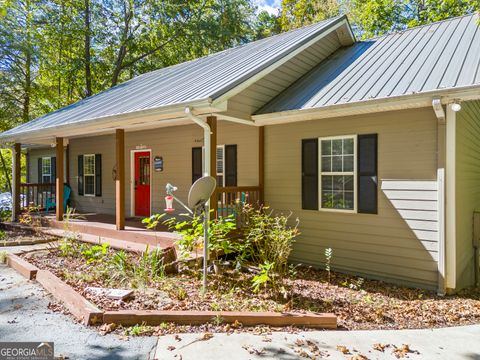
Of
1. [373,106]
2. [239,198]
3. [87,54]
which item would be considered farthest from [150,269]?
[87,54]

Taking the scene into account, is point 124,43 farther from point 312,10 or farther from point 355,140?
point 355,140

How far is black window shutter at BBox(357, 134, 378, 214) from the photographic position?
5785 millimetres

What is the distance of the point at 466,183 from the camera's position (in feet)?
20.1

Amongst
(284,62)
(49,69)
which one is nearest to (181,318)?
(284,62)

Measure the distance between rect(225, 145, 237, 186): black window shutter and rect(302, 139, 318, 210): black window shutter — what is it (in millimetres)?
1760

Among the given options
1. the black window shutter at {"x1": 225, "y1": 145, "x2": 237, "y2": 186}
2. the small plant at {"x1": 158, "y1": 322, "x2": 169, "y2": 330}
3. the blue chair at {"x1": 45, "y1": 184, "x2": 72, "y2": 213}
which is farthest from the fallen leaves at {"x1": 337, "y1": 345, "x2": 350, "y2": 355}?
the blue chair at {"x1": 45, "y1": 184, "x2": 72, "y2": 213}

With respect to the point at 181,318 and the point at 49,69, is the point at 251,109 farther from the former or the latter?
the point at 49,69

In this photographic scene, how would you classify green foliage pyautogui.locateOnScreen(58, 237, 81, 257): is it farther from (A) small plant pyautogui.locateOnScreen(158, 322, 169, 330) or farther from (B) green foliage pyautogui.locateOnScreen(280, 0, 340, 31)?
(B) green foliage pyautogui.locateOnScreen(280, 0, 340, 31)

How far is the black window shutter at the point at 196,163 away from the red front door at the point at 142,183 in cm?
186

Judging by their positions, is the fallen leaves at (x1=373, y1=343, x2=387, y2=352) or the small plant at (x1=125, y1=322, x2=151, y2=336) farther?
the small plant at (x1=125, y1=322, x2=151, y2=336)

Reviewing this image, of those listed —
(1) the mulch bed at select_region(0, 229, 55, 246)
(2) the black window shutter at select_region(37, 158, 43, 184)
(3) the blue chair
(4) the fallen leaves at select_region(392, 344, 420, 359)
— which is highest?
(2) the black window shutter at select_region(37, 158, 43, 184)

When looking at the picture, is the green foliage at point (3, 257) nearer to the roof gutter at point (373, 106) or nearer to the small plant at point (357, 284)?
the roof gutter at point (373, 106)

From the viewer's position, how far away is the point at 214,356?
10.1 ft

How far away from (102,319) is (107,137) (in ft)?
27.2
